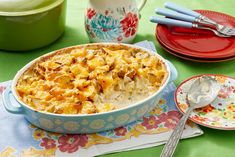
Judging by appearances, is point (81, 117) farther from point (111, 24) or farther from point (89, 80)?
point (111, 24)

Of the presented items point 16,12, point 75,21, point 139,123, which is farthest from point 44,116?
point 75,21

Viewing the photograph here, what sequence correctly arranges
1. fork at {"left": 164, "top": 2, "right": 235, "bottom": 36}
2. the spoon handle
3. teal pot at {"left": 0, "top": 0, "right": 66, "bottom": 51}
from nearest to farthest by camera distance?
the spoon handle → teal pot at {"left": 0, "top": 0, "right": 66, "bottom": 51} → fork at {"left": 164, "top": 2, "right": 235, "bottom": 36}

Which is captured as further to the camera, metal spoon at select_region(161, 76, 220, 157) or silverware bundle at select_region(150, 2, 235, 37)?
silverware bundle at select_region(150, 2, 235, 37)

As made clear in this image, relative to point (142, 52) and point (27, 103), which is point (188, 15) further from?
point (27, 103)

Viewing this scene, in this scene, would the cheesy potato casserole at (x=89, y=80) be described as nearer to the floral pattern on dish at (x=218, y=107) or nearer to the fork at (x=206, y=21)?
the floral pattern on dish at (x=218, y=107)

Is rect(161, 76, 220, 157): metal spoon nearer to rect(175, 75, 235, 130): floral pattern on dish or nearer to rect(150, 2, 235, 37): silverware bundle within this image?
rect(175, 75, 235, 130): floral pattern on dish

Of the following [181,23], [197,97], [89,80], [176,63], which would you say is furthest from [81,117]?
[181,23]

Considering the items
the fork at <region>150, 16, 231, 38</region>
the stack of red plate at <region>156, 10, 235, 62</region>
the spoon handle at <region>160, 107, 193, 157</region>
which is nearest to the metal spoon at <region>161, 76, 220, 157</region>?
the spoon handle at <region>160, 107, 193, 157</region>

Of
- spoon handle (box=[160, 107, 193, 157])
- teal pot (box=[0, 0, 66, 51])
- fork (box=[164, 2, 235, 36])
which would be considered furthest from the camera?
fork (box=[164, 2, 235, 36])

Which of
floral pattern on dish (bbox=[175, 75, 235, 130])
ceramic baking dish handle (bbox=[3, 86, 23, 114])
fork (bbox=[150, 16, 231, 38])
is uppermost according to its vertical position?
fork (bbox=[150, 16, 231, 38])
